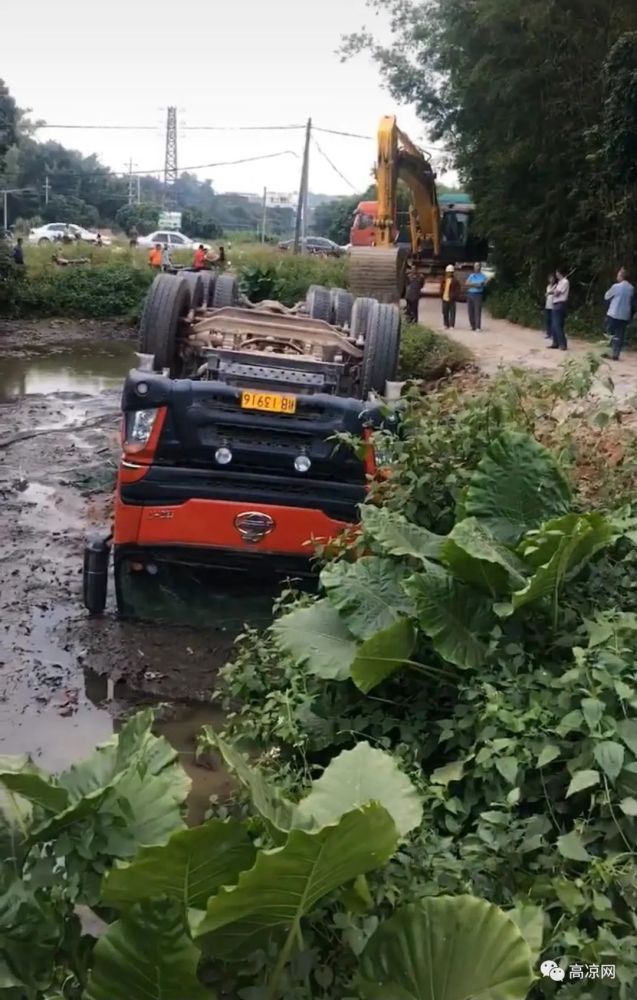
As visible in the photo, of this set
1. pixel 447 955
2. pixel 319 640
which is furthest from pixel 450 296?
pixel 447 955

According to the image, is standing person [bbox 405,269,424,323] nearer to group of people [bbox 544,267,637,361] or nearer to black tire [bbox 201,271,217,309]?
group of people [bbox 544,267,637,361]

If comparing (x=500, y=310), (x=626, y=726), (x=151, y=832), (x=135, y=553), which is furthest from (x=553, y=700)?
(x=500, y=310)

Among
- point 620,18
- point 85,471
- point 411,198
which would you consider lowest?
point 85,471

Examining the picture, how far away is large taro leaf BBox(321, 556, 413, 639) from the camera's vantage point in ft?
11.5

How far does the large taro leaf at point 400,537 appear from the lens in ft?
11.8

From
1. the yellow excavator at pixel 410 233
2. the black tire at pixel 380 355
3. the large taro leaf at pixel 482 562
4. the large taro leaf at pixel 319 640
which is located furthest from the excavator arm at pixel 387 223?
the large taro leaf at pixel 482 562

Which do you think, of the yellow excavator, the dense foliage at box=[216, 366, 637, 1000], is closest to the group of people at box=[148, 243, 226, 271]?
the yellow excavator

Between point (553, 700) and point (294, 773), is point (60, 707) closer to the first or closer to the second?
point (294, 773)

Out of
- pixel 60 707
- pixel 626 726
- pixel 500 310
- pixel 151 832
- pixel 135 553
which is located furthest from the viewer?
pixel 500 310

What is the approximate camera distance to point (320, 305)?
27.5ft

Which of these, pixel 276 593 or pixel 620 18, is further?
pixel 620 18

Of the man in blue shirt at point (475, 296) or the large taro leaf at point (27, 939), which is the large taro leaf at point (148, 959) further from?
the man in blue shirt at point (475, 296)

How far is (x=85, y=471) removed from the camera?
10359 millimetres

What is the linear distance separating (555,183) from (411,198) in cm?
364
